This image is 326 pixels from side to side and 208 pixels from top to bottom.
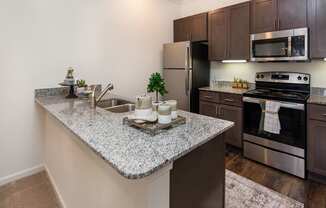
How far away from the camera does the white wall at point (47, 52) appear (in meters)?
2.31

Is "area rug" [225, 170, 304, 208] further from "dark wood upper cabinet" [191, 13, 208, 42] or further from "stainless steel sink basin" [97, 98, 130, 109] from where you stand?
"dark wood upper cabinet" [191, 13, 208, 42]

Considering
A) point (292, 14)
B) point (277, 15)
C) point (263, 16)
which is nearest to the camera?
point (292, 14)

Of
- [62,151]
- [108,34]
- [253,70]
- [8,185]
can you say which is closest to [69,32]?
[108,34]

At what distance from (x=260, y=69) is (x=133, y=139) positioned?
2.82m

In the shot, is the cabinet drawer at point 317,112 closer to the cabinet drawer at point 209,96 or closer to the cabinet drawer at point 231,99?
the cabinet drawer at point 231,99

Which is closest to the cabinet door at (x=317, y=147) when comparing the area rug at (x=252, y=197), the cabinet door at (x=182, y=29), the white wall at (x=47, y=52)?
the area rug at (x=252, y=197)

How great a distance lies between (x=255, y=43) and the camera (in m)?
2.88

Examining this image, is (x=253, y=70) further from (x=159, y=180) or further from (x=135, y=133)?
(x=159, y=180)

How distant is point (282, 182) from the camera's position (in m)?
2.30

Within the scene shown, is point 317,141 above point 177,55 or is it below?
below

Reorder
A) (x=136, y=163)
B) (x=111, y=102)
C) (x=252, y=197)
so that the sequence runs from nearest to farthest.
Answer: (x=136, y=163) → (x=252, y=197) → (x=111, y=102)

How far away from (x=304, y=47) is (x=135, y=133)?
95.0 inches

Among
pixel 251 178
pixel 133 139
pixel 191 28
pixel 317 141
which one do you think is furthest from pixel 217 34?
pixel 133 139

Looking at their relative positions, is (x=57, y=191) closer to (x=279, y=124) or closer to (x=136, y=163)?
(x=136, y=163)
